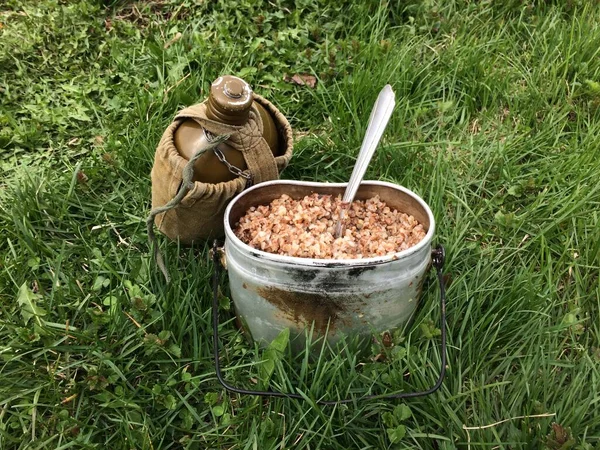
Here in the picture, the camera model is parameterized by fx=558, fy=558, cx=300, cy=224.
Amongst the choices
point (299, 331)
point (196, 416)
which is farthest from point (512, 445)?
point (196, 416)

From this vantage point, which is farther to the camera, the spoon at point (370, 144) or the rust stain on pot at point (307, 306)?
the spoon at point (370, 144)

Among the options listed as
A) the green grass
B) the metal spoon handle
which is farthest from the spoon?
the green grass

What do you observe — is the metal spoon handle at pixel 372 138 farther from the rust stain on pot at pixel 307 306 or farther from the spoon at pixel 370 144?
the rust stain on pot at pixel 307 306

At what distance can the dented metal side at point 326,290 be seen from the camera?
1470 mm

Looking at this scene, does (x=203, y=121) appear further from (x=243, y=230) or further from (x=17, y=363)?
(x=17, y=363)

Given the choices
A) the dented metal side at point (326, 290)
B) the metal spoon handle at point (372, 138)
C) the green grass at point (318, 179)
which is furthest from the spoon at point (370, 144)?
the green grass at point (318, 179)

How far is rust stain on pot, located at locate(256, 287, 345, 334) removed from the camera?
1.53 m

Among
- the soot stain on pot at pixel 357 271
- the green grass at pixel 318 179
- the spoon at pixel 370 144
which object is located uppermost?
the spoon at pixel 370 144

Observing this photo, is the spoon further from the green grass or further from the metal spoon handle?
the green grass

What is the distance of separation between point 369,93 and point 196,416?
1552 mm

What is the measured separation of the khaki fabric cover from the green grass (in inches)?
4.7

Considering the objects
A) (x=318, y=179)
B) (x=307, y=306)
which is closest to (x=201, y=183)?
(x=307, y=306)

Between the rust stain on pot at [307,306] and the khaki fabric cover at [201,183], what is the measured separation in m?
0.35

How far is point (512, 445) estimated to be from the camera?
1543 mm
